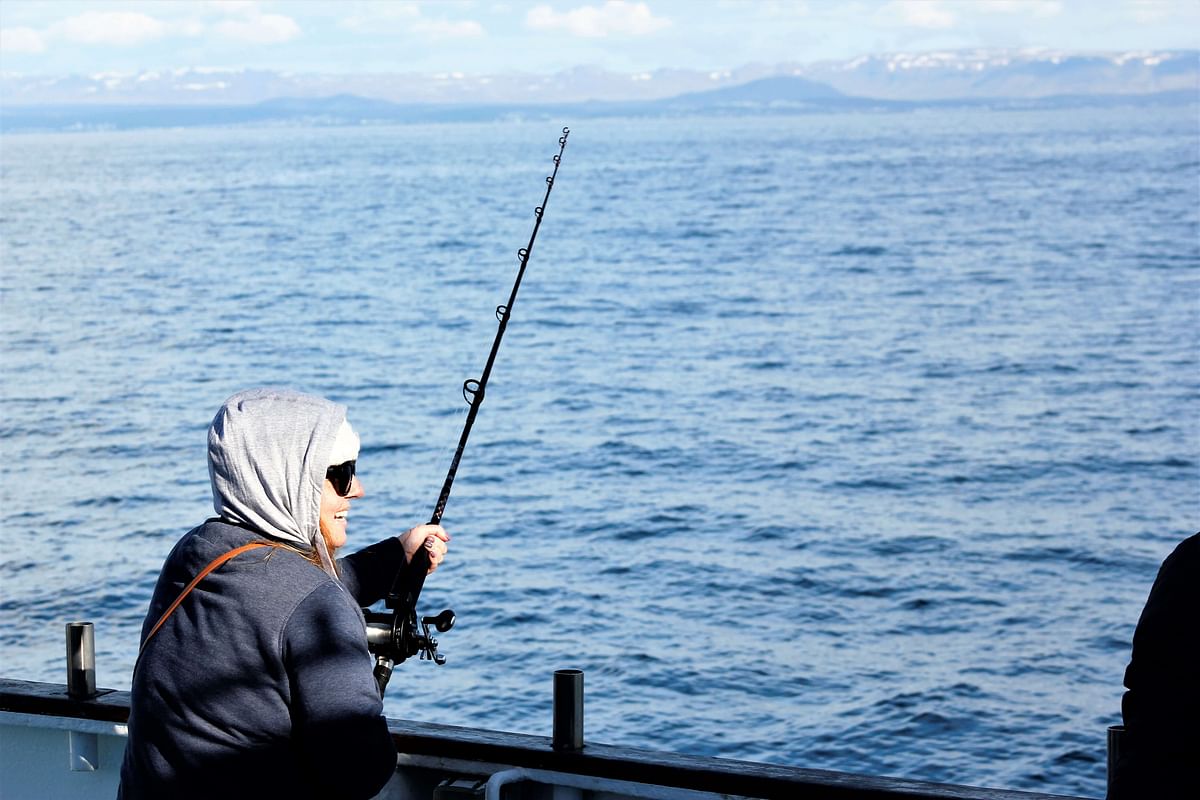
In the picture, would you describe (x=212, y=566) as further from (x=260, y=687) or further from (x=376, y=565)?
(x=376, y=565)

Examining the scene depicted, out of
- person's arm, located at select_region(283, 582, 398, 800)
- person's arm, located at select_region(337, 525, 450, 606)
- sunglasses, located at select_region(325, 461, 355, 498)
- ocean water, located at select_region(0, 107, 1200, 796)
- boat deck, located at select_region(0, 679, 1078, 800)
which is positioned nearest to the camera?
person's arm, located at select_region(283, 582, 398, 800)

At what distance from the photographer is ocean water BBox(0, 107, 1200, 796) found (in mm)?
11703

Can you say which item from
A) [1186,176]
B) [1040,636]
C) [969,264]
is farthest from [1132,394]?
[1186,176]

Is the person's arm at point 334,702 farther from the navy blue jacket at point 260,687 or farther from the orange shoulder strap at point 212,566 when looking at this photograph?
the orange shoulder strap at point 212,566

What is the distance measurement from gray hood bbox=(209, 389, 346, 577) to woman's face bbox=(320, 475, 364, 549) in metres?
0.07

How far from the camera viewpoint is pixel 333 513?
6.86ft

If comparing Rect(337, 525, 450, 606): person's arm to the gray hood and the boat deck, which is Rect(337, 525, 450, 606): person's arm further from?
the boat deck

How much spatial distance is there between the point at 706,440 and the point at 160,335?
14.0 metres

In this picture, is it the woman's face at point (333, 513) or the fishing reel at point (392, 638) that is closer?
the woman's face at point (333, 513)

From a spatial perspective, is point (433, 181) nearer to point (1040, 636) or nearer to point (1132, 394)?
point (1132, 394)

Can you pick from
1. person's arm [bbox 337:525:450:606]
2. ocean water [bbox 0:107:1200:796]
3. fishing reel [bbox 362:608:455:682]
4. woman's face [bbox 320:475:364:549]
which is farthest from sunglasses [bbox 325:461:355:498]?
ocean water [bbox 0:107:1200:796]

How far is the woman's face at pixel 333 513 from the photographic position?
6.82 ft

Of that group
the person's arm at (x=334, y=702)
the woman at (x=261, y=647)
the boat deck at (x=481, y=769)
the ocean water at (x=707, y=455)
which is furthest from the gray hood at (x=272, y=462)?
the ocean water at (x=707, y=455)

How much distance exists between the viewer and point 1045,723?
432 inches
